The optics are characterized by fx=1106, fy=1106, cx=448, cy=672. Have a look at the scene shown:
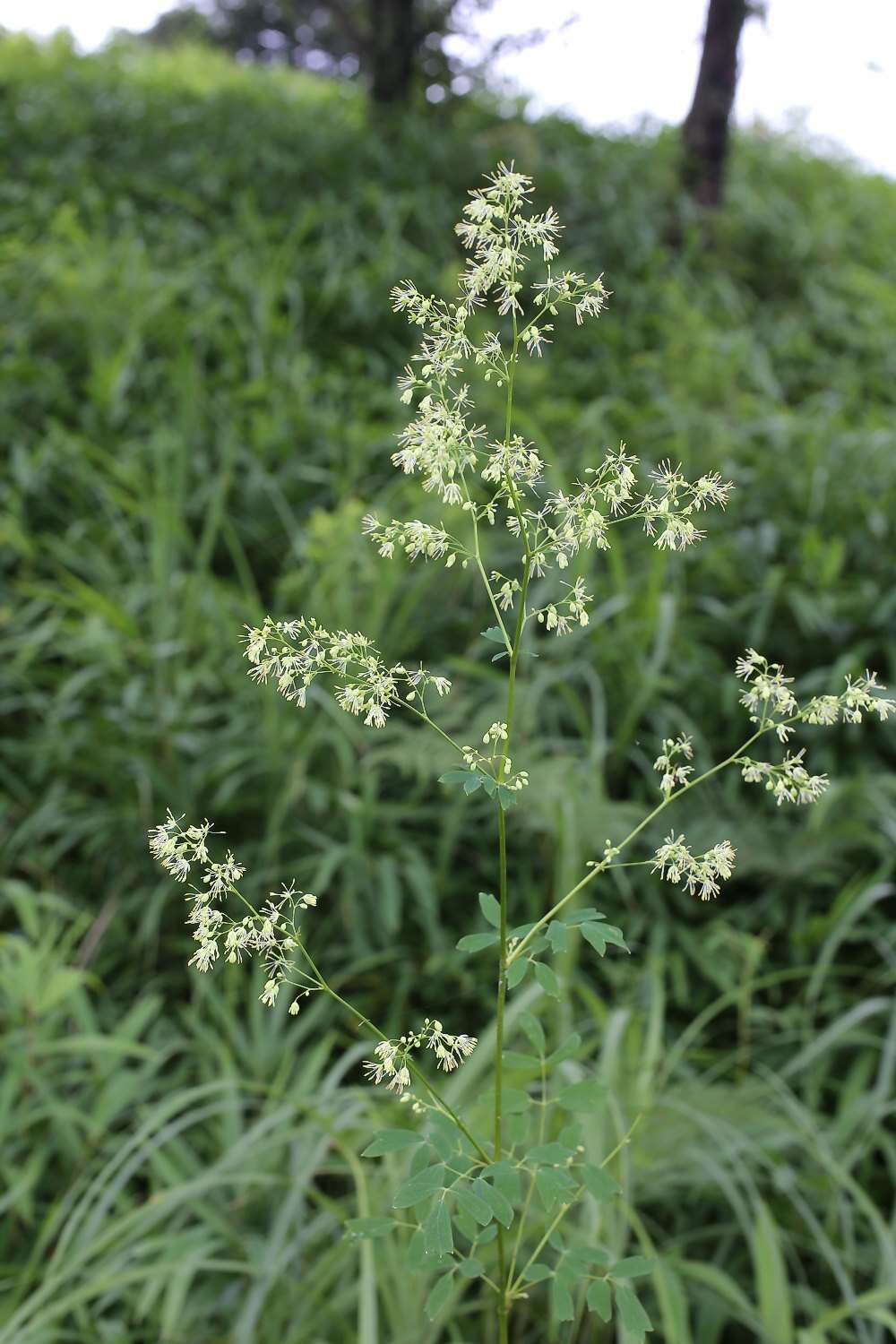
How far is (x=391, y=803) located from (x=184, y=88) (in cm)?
625

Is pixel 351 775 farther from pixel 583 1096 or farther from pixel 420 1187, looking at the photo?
pixel 420 1187

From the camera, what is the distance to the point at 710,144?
6137 mm

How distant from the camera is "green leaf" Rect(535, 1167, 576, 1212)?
0.93 m

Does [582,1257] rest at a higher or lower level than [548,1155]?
lower

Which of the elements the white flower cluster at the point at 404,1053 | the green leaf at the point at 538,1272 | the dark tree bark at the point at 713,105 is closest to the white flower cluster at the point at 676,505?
the white flower cluster at the point at 404,1053

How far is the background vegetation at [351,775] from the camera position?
78.2 inches

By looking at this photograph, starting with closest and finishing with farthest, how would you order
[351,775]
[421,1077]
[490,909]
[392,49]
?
[421,1077] < [490,909] < [351,775] < [392,49]

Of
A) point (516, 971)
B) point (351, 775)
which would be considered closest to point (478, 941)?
point (516, 971)

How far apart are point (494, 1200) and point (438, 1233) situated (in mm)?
53

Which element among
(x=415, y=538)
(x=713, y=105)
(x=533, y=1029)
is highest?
(x=713, y=105)

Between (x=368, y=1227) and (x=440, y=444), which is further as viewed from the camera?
(x=368, y=1227)

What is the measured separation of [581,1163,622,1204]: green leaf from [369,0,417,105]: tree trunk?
22.3ft

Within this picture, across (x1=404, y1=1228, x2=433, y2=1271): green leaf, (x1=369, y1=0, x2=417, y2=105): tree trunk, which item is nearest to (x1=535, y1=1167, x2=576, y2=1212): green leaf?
(x1=404, y1=1228, x2=433, y2=1271): green leaf

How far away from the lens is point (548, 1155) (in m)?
0.98
